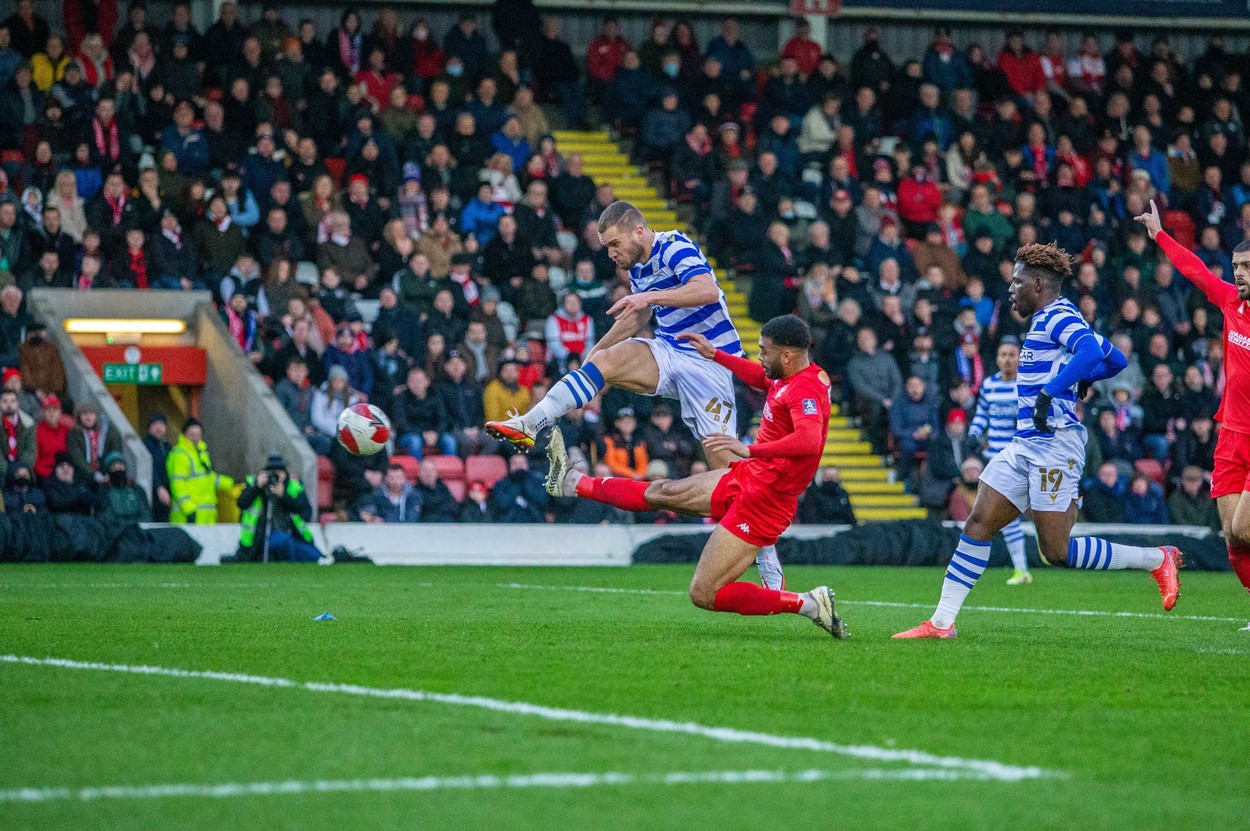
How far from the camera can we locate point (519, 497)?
20562 millimetres

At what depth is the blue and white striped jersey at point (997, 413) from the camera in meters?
16.5

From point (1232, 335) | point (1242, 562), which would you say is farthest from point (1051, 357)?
point (1242, 562)

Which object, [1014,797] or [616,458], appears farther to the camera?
[616,458]

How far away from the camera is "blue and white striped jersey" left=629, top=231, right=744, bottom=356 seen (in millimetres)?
10953

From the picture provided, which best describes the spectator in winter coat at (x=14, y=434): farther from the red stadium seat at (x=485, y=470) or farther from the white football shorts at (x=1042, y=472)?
the white football shorts at (x=1042, y=472)

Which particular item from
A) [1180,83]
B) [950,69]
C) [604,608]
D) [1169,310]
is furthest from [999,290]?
[604,608]

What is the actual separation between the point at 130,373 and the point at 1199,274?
14733 mm

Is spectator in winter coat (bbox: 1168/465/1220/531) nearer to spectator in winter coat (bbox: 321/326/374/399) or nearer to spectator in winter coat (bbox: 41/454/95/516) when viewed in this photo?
spectator in winter coat (bbox: 321/326/374/399)

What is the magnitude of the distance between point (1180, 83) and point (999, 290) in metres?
7.73

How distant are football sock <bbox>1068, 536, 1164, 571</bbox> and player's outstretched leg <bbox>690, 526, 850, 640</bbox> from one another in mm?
1589

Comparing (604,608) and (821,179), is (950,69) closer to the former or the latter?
(821,179)

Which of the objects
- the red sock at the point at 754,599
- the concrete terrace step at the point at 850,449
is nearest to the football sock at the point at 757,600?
the red sock at the point at 754,599

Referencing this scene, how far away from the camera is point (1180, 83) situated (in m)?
30.5

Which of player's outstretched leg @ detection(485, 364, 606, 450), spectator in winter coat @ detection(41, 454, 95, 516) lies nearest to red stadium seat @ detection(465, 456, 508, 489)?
spectator in winter coat @ detection(41, 454, 95, 516)
